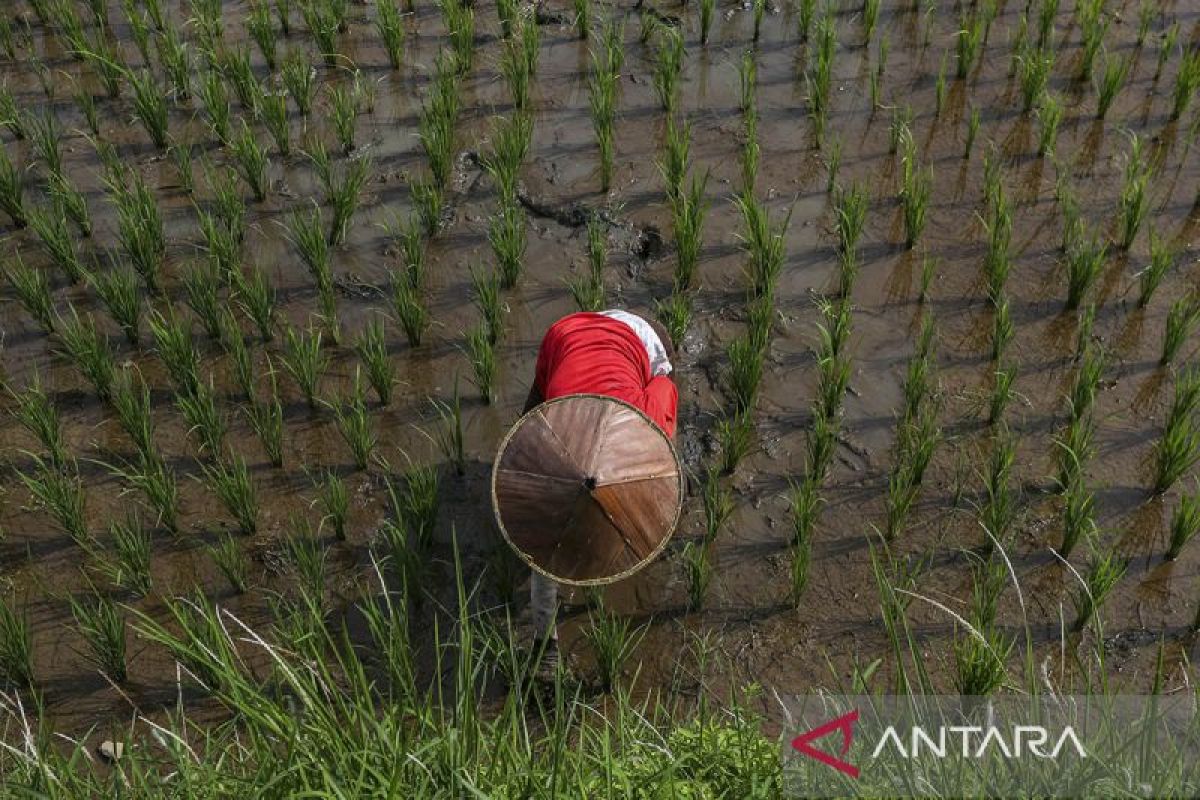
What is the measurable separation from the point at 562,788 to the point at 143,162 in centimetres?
334

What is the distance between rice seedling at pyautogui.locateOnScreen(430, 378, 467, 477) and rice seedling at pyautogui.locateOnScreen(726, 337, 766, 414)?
88 cm

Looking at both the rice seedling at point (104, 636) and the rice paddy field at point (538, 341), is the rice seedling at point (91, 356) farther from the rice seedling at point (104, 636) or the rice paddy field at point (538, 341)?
the rice seedling at point (104, 636)

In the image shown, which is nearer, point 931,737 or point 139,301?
point 931,737

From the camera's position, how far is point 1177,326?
3.48m

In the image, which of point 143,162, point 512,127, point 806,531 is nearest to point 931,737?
point 806,531

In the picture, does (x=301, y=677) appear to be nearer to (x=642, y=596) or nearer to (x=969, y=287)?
(x=642, y=596)

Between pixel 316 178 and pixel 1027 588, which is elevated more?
pixel 316 178

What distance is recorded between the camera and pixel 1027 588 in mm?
3104

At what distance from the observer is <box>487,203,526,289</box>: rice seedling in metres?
3.78

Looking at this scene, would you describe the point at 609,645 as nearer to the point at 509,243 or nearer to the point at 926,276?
the point at 509,243

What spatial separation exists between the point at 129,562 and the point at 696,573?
1.58 metres

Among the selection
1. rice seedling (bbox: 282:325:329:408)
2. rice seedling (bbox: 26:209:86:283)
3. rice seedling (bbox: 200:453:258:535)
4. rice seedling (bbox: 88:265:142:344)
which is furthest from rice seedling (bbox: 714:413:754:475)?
rice seedling (bbox: 26:209:86:283)

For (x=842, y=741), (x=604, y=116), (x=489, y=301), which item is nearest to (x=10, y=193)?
(x=489, y=301)

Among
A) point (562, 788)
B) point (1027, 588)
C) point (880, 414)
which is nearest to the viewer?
point (562, 788)
